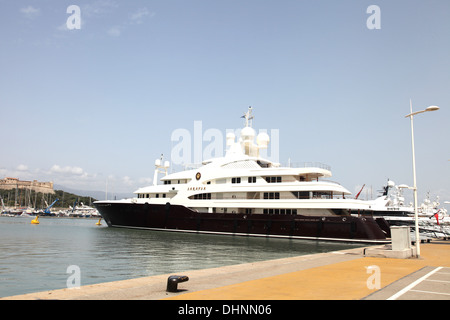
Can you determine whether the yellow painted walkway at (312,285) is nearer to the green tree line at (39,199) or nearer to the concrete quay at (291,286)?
the concrete quay at (291,286)

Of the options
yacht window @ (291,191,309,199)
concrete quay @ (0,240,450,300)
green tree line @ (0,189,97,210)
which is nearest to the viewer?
concrete quay @ (0,240,450,300)

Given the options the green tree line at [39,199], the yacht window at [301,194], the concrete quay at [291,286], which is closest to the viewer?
the concrete quay at [291,286]

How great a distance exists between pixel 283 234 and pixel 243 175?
7298 millimetres

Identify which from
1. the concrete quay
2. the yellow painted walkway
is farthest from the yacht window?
the concrete quay

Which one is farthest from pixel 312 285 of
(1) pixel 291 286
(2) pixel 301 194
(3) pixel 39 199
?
(3) pixel 39 199

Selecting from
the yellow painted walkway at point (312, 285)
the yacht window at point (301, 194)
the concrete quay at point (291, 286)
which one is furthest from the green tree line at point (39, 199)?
the yellow painted walkway at point (312, 285)

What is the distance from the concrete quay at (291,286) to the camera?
689cm

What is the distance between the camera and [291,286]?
798cm

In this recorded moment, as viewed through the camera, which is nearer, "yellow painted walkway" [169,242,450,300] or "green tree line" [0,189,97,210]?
"yellow painted walkway" [169,242,450,300]

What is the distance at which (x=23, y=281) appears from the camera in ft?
41.0

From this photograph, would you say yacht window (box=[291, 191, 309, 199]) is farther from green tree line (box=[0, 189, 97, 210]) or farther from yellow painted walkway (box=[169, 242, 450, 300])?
green tree line (box=[0, 189, 97, 210])

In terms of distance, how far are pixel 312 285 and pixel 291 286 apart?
56cm

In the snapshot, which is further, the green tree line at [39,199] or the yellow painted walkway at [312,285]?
the green tree line at [39,199]

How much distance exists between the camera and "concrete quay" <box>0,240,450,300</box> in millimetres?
6887
